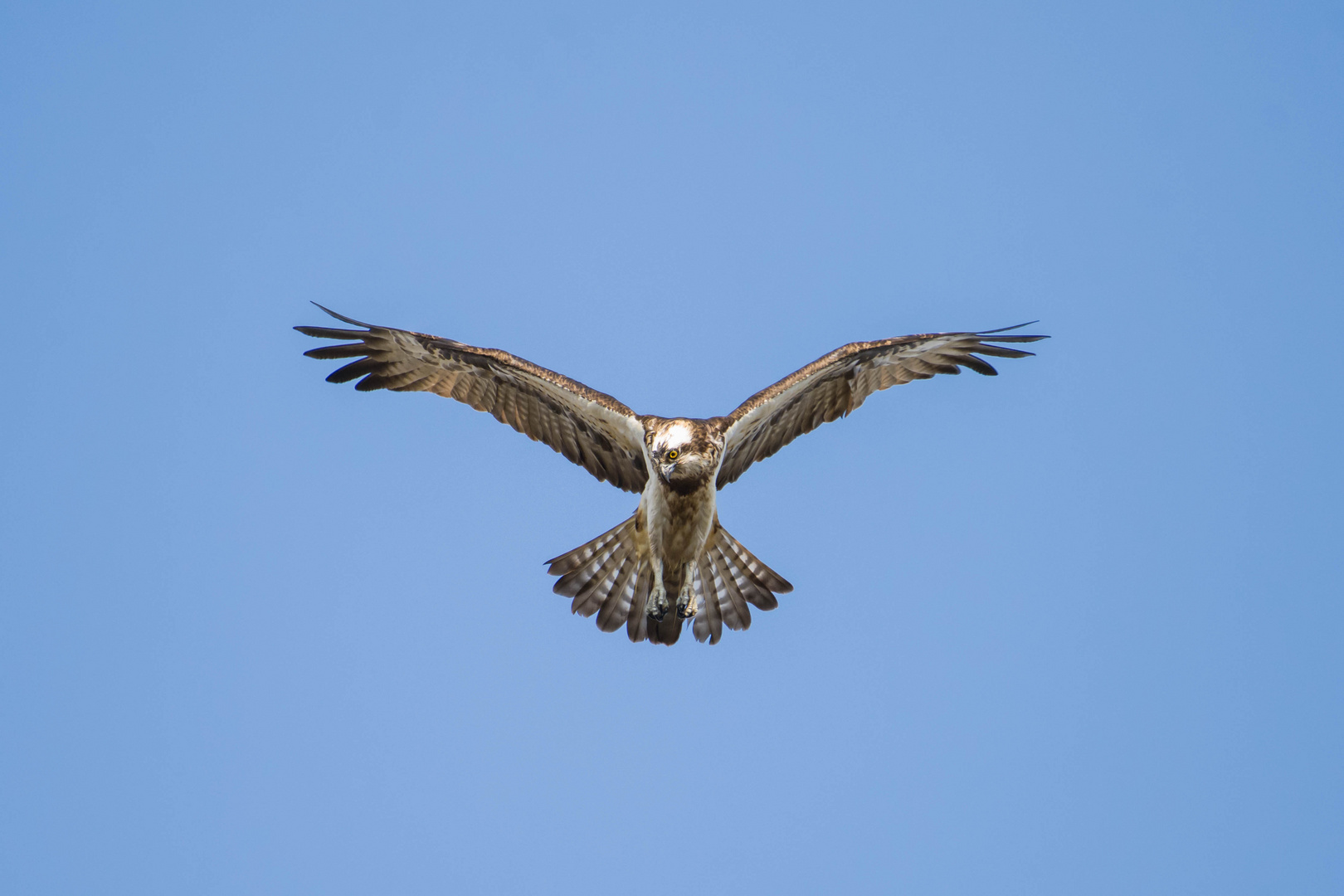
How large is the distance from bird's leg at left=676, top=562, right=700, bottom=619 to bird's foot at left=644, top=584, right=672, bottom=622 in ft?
0.34

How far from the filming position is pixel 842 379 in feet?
39.3

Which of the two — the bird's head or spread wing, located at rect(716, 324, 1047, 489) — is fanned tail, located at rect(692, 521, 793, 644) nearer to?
spread wing, located at rect(716, 324, 1047, 489)

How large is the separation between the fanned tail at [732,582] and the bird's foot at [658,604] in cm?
50

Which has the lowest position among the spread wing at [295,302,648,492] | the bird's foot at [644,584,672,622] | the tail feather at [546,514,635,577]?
the bird's foot at [644,584,672,622]

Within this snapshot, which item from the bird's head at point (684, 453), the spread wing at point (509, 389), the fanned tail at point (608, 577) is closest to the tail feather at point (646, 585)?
the fanned tail at point (608, 577)

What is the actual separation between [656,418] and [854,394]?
2.27m

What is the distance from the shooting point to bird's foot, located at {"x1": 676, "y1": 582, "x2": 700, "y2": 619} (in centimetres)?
1166

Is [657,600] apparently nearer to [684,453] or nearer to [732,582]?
[732,582]

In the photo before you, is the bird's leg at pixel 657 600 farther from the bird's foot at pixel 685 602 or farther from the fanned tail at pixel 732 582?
the fanned tail at pixel 732 582

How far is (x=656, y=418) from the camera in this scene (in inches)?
427

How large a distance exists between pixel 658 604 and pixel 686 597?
0.89 ft

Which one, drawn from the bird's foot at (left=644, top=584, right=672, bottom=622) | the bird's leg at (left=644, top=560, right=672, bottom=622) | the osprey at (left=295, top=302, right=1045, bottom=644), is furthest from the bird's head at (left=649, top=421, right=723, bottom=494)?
the bird's foot at (left=644, top=584, right=672, bottom=622)

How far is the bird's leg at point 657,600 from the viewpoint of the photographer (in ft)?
38.4

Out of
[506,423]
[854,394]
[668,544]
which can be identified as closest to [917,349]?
[854,394]
